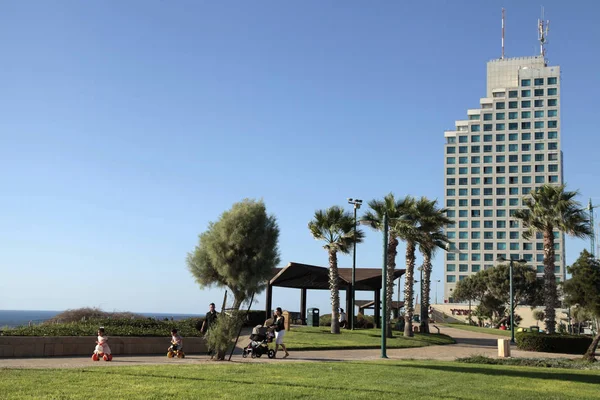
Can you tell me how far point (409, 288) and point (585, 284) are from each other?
36.2ft

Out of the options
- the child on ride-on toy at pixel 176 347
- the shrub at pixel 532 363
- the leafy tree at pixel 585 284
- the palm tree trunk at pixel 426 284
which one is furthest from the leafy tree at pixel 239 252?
the palm tree trunk at pixel 426 284

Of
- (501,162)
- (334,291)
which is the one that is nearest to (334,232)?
(334,291)

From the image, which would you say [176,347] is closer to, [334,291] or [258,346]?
[258,346]

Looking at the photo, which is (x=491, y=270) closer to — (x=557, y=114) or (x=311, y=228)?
(x=557, y=114)

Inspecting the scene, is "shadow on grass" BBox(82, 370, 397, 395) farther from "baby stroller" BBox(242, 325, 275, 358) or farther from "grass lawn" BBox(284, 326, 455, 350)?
"grass lawn" BBox(284, 326, 455, 350)

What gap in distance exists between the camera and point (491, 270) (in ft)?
317

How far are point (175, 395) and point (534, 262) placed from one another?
131 metres

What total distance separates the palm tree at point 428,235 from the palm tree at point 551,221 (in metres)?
5.80

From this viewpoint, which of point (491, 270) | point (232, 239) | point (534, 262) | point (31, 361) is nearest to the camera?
point (31, 361)

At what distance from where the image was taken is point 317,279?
44312 millimetres

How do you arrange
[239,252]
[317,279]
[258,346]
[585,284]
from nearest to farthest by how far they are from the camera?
[239,252], [258,346], [585,284], [317,279]

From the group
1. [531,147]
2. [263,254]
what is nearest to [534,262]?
[531,147]

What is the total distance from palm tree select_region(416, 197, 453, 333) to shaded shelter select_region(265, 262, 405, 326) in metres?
1.99

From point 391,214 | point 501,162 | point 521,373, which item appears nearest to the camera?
point 521,373
